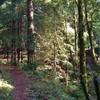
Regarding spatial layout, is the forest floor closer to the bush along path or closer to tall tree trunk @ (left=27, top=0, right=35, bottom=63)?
the bush along path

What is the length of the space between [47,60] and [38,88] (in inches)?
317

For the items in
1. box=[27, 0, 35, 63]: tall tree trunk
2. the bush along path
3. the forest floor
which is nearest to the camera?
the bush along path

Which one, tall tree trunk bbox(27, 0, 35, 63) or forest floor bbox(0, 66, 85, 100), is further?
tall tree trunk bbox(27, 0, 35, 63)

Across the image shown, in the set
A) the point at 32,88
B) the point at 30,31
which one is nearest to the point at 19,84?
the point at 32,88

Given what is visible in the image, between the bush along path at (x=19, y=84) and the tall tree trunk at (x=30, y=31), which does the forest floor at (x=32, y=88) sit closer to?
the bush along path at (x=19, y=84)

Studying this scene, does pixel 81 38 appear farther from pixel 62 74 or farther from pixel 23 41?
pixel 23 41

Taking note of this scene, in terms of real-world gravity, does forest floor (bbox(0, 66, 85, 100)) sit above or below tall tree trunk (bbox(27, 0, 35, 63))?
below

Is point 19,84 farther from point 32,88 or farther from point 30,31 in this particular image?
point 30,31

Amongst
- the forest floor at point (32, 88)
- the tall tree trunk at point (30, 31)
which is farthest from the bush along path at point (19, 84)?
the tall tree trunk at point (30, 31)

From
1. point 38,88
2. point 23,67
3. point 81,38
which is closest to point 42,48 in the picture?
point 23,67

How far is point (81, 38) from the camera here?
1465cm

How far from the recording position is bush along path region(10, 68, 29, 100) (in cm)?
1477

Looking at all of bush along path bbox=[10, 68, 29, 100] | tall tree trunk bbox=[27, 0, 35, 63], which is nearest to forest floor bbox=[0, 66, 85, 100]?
bush along path bbox=[10, 68, 29, 100]

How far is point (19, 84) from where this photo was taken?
Result: 17.5m
